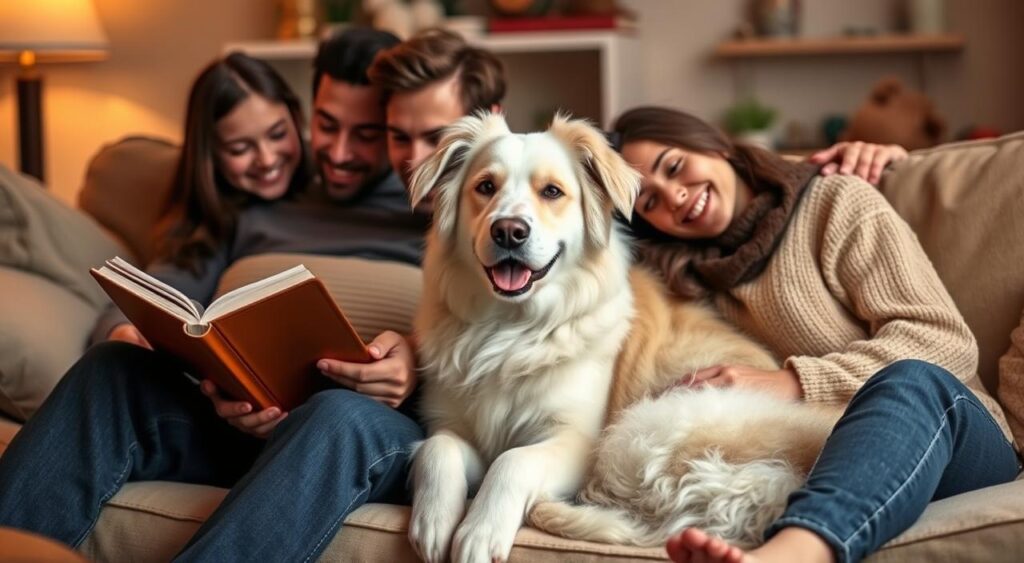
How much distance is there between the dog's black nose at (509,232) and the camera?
1.80m

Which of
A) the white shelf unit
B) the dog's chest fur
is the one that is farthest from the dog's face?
the white shelf unit

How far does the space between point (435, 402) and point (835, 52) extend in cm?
→ 298

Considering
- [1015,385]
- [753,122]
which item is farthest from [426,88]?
[753,122]

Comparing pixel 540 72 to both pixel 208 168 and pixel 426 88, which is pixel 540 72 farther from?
pixel 426 88

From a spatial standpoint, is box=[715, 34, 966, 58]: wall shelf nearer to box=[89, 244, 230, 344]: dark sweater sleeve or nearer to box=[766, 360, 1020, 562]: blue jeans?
box=[89, 244, 230, 344]: dark sweater sleeve

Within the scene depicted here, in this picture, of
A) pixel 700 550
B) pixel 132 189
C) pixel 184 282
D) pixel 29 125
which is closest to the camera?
pixel 700 550

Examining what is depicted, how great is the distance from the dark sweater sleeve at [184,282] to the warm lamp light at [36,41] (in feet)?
6.47

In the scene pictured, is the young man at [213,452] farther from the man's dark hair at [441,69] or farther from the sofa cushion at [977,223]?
the sofa cushion at [977,223]

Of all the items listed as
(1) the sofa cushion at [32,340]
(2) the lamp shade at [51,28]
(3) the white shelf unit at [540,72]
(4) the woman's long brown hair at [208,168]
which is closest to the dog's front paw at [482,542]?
(1) the sofa cushion at [32,340]

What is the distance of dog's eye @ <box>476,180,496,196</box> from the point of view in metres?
1.93

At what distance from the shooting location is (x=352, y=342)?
190 centimetres

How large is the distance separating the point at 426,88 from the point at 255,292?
784 millimetres

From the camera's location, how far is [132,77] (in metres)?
5.05

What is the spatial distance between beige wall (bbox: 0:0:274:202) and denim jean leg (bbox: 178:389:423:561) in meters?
3.42
